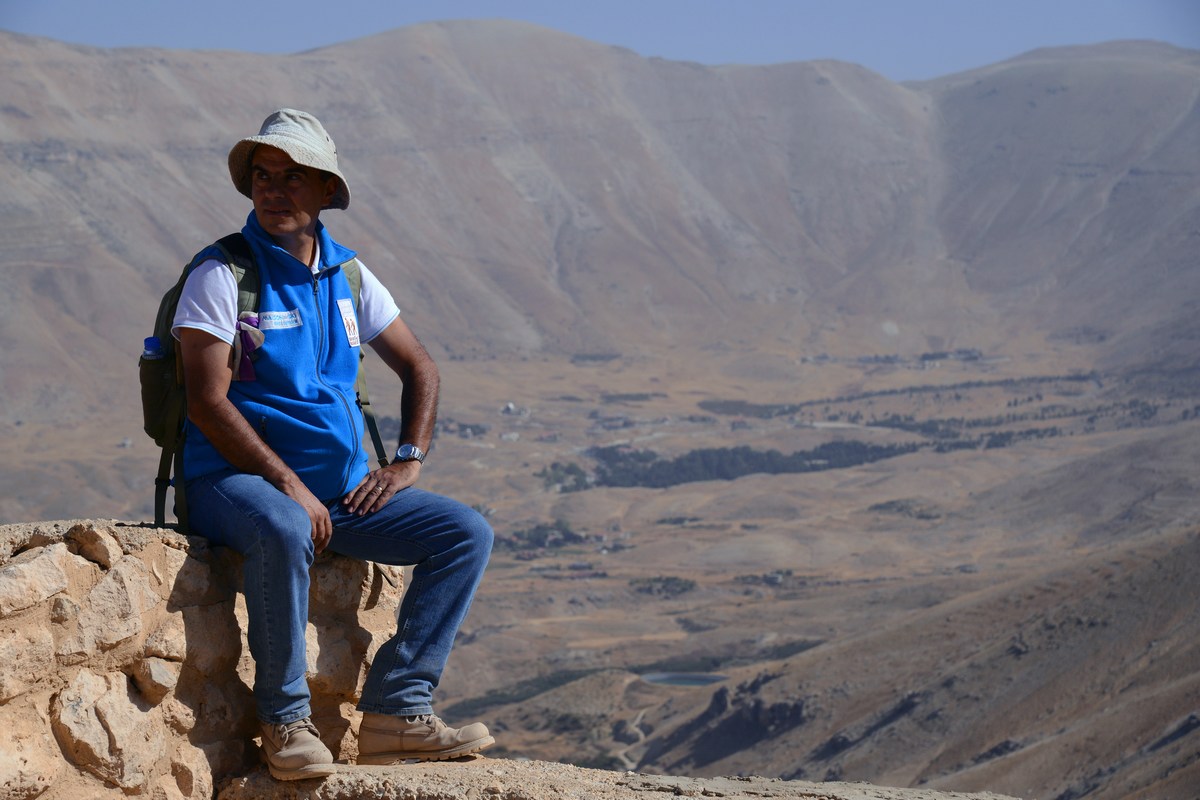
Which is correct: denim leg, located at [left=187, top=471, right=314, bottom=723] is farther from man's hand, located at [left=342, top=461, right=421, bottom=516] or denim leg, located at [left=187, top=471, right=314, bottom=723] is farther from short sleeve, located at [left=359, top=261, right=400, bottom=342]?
short sleeve, located at [left=359, top=261, right=400, bottom=342]

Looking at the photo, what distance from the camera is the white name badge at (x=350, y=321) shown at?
15.7 ft

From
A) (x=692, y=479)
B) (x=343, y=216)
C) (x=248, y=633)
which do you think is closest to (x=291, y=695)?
(x=248, y=633)

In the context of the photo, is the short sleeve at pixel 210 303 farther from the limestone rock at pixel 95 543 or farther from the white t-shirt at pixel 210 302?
the limestone rock at pixel 95 543

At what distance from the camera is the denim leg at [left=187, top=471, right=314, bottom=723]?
429 centimetres

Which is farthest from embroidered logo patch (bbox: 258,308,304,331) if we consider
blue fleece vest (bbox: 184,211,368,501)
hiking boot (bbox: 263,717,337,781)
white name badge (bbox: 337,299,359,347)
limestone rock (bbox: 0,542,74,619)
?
hiking boot (bbox: 263,717,337,781)

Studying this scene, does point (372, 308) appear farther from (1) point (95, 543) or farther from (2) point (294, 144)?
(1) point (95, 543)

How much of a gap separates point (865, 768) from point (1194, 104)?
115427mm

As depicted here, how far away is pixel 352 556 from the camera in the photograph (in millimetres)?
4816

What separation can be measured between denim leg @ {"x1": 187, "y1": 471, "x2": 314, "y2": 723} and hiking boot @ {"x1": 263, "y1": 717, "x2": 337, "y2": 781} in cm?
3

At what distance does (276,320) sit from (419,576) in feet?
2.84

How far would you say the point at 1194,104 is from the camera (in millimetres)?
128375

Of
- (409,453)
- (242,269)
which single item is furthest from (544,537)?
(242,269)

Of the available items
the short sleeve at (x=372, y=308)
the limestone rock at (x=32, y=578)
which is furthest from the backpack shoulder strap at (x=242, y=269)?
the limestone rock at (x=32, y=578)

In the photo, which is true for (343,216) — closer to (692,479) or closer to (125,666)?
(692,479)
